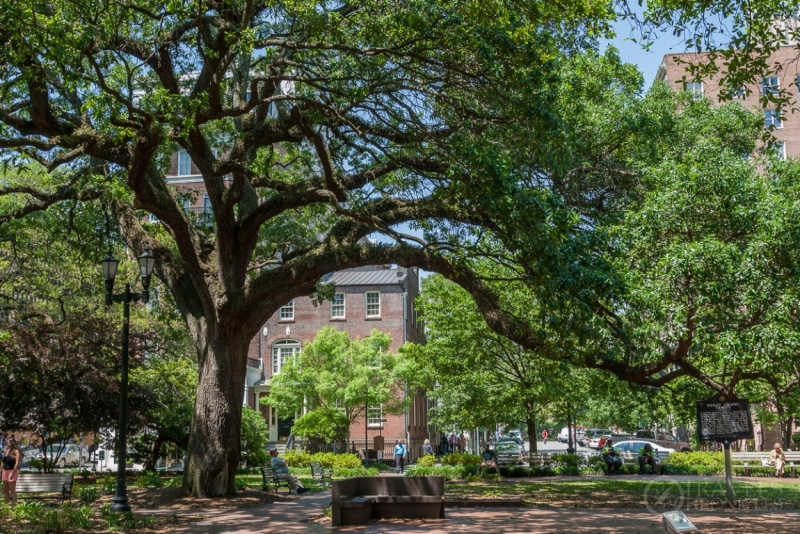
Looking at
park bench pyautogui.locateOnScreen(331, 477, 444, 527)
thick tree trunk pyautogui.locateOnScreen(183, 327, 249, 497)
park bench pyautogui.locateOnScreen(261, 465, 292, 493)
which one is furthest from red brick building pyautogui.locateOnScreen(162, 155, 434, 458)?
park bench pyautogui.locateOnScreen(331, 477, 444, 527)

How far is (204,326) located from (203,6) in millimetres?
7805

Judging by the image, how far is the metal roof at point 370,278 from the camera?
49.1 metres

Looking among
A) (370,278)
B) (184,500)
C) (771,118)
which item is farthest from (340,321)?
(771,118)

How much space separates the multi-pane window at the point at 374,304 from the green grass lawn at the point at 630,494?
2340cm

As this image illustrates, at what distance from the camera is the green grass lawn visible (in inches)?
695

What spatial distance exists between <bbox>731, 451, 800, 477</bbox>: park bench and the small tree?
16008 mm

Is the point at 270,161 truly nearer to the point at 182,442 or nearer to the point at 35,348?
the point at 35,348

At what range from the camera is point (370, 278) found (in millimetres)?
49812

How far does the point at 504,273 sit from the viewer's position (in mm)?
25031

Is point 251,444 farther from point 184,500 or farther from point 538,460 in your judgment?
point 184,500

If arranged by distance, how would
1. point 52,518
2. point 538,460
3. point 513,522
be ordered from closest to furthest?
point 52,518, point 513,522, point 538,460

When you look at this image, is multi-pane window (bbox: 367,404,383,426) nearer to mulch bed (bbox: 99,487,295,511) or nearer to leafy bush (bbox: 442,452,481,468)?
leafy bush (bbox: 442,452,481,468)

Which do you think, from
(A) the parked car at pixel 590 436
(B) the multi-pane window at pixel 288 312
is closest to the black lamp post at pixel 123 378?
(B) the multi-pane window at pixel 288 312

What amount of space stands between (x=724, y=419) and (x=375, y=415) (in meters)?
27.7
